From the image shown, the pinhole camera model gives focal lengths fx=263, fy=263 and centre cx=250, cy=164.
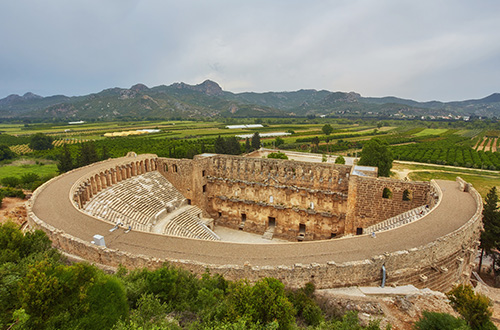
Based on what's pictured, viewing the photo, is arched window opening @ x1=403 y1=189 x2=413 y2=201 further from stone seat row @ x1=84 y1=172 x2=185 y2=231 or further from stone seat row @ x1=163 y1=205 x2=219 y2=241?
stone seat row @ x1=84 y1=172 x2=185 y2=231

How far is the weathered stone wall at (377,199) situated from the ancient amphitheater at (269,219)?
0.09m

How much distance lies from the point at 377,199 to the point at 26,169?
6485 centimetres

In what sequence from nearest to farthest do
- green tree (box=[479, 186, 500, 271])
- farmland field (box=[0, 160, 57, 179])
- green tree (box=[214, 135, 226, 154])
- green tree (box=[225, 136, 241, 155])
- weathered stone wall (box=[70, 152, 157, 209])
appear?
green tree (box=[479, 186, 500, 271]) → weathered stone wall (box=[70, 152, 157, 209]) → farmland field (box=[0, 160, 57, 179]) → green tree (box=[214, 135, 226, 154]) → green tree (box=[225, 136, 241, 155])

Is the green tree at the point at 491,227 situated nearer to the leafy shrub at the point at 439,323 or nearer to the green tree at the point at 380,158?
the leafy shrub at the point at 439,323

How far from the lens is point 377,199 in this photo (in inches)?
985

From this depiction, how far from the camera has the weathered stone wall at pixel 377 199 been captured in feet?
79.2

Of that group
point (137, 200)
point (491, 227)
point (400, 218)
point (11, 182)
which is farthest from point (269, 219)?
point (11, 182)

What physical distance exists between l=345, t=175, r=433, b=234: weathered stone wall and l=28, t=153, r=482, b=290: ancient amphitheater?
0.09 meters

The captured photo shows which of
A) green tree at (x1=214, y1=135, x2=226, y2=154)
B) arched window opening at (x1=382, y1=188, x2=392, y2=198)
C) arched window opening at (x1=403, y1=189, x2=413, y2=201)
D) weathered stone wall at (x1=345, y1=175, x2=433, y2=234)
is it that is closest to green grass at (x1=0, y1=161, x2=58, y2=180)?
green tree at (x1=214, y1=135, x2=226, y2=154)

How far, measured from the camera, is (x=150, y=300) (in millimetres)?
9188

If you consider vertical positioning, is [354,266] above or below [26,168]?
above

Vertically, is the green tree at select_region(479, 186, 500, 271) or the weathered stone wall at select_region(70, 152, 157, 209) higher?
the weathered stone wall at select_region(70, 152, 157, 209)

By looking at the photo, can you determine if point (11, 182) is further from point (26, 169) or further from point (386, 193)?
point (386, 193)

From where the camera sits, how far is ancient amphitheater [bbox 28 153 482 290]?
14.3 m
